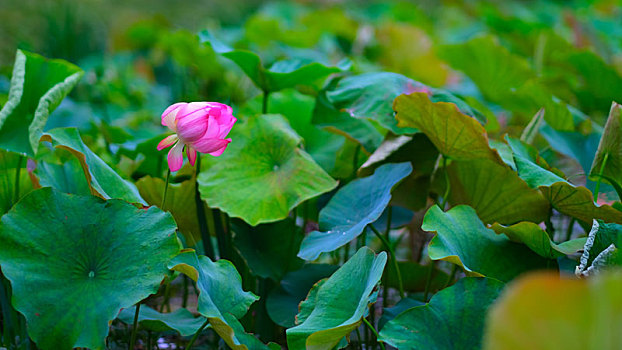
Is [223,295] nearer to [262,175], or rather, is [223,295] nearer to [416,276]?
[262,175]

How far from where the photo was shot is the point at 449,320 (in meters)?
0.68

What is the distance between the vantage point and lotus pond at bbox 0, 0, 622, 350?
0.68 m

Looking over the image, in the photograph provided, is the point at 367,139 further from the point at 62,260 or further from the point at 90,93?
the point at 90,93

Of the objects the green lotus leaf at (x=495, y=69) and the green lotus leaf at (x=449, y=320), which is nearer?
the green lotus leaf at (x=449, y=320)

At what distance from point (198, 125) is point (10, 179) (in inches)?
14.6

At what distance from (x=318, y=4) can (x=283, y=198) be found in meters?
4.13

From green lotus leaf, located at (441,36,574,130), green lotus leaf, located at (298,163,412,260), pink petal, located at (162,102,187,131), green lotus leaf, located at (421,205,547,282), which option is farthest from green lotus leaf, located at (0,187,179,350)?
green lotus leaf, located at (441,36,574,130)

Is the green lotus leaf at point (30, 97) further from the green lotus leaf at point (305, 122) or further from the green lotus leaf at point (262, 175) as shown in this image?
the green lotus leaf at point (305, 122)

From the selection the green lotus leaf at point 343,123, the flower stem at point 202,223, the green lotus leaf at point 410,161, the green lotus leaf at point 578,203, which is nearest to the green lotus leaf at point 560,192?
the green lotus leaf at point 578,203

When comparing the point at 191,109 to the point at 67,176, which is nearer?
the point at 191,109

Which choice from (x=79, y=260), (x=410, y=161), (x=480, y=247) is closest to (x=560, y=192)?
(x=480, y=247)

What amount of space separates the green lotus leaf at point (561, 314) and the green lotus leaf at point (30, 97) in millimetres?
692

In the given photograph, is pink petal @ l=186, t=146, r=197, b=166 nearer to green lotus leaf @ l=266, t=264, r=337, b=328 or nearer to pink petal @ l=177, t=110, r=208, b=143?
pink petal @ l=177, t=110, r=208, b=143

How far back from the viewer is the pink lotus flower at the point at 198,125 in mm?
751
